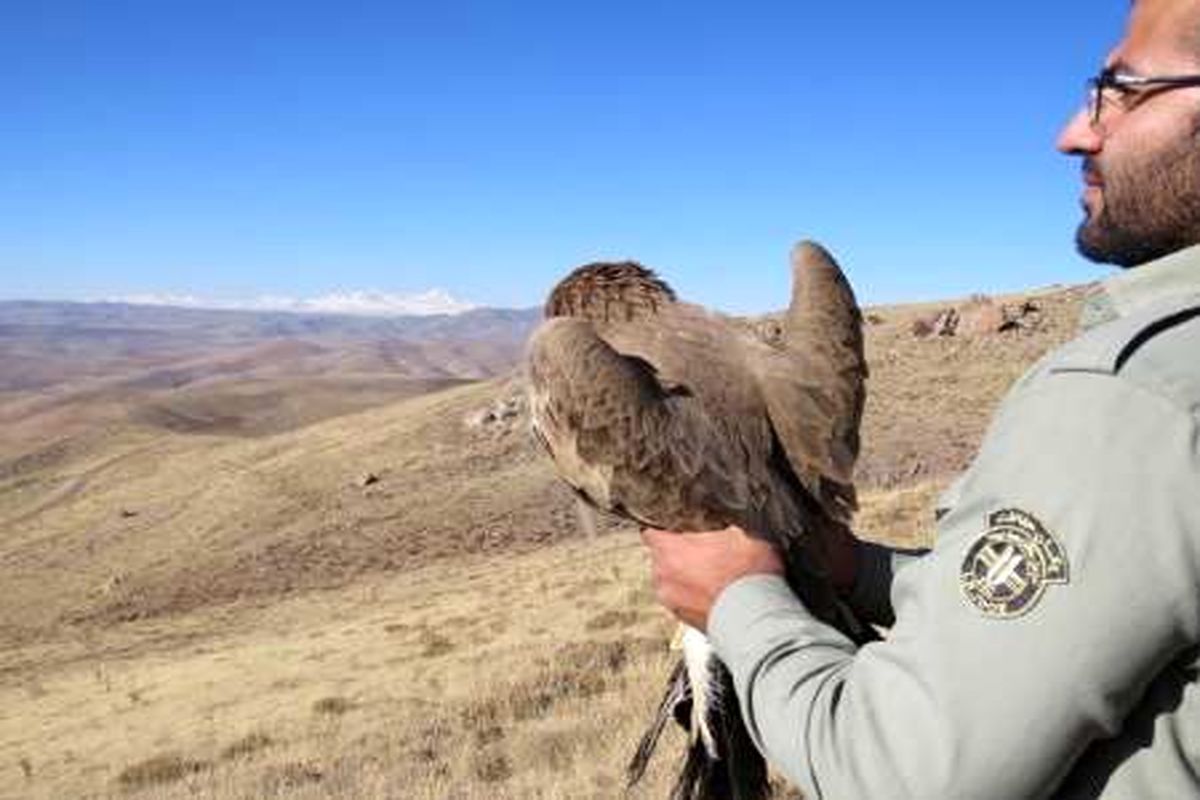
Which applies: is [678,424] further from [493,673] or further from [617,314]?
[493,673]

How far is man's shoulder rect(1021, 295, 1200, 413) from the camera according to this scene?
5.50ft

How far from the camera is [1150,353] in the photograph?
5.64 ft

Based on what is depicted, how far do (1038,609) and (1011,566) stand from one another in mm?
63

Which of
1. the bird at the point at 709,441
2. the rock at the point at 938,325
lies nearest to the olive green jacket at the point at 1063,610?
the bird at the point at 709,441

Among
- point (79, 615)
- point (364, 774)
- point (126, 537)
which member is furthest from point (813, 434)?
point (126, 537)

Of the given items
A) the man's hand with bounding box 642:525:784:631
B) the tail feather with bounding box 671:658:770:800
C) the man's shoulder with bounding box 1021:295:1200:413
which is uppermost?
the man's shoulder with bounding box 1021:295:1200:413

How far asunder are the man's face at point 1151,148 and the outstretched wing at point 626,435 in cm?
135

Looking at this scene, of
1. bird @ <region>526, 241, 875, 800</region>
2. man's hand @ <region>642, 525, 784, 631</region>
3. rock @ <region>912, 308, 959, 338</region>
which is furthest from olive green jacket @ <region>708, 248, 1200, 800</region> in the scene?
rock @ <region>912, 308, 959, 338</region>

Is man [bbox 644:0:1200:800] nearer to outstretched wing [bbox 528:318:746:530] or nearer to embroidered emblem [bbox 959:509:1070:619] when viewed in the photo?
embroidered emblem [bbox 959:509:1070:619]

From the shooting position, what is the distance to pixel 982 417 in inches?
1283

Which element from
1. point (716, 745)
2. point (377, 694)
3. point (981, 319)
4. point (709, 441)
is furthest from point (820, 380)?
point (981, 319)

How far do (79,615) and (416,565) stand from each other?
367 inches

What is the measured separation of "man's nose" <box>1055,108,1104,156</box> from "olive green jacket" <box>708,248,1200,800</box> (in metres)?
0.39

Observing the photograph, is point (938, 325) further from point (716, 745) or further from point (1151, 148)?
point (1151, 148)
